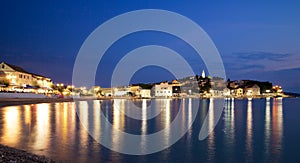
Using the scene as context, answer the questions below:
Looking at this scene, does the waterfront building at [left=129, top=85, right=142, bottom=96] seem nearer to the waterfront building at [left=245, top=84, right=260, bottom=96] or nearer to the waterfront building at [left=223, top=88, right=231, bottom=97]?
the waterfront building at [left=223, top=88, right=231, bottom=97]

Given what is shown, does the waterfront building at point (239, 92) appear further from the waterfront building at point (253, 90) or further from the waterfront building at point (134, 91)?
the waterfront building at point (134, 91)

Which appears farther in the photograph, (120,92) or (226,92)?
(226,92)

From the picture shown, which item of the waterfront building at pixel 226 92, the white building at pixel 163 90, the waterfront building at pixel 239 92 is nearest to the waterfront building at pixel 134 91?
the white building at pixel 163 90

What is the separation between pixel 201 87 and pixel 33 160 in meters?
148

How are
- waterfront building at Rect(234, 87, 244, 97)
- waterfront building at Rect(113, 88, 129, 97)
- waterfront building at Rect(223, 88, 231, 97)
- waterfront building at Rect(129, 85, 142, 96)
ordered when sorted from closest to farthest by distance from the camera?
waterfront building at Rect(113, 88, 129, 97) → waterfront building at Rect(129, 85, 142, 96) → waterfront building at Rect(223, 88, 231, 97) → waterfront building at Rect(234, 87, 244, 97)

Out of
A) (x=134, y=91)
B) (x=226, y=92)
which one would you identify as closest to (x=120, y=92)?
(x=134, y=91)

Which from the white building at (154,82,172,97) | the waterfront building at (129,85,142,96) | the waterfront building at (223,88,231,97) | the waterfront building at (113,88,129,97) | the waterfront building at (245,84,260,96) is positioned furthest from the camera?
the waterfront building at (245,84,260,96)

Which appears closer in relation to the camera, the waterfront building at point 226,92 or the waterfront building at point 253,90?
the waterfront building at point 226,92

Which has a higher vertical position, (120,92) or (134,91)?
(134,91)

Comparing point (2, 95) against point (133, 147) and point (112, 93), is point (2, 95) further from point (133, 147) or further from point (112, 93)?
point (112, 93)

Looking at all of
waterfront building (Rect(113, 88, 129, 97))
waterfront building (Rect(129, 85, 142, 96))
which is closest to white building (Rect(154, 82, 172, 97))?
waterfront building (Rect(129, 85, 142, 96))

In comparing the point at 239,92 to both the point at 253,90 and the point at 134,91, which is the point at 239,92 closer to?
the point at 253,90

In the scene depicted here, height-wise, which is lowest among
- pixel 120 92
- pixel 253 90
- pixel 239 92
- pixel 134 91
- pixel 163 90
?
pixel 239 92

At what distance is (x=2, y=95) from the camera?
42.1m
